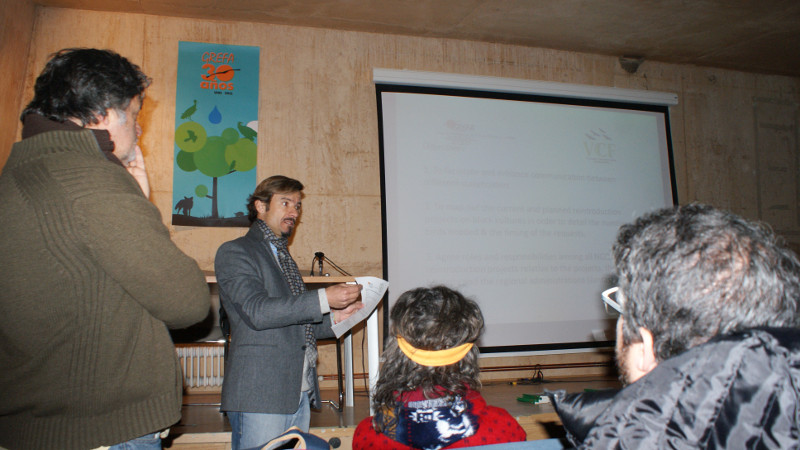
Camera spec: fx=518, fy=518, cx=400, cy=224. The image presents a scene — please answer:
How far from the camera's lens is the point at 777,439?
0.60 m

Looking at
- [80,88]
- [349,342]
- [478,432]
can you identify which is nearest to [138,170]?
[80,88]

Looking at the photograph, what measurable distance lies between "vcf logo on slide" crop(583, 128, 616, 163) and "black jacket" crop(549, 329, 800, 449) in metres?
3.80

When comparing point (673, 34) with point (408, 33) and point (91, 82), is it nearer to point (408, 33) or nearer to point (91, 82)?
point (408, 33)

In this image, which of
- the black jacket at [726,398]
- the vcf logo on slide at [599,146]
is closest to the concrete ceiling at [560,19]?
the vcf logo on slide at [599,146]

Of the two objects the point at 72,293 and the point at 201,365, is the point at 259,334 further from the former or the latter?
the point at 201,365

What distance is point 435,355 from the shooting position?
1.29 metres

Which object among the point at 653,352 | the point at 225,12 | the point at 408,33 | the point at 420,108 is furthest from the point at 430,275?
the point at 653,352

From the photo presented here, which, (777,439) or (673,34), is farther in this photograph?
(673,34)

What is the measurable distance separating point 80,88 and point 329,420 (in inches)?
84.6

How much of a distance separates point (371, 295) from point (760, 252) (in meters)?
1.86

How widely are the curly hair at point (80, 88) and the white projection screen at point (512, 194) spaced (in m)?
2.62

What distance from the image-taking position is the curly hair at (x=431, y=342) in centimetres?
127

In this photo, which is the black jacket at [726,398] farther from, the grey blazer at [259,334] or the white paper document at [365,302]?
the white paper document at [365,302]

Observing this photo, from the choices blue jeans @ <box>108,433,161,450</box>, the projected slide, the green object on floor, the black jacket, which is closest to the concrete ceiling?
the projected slide
